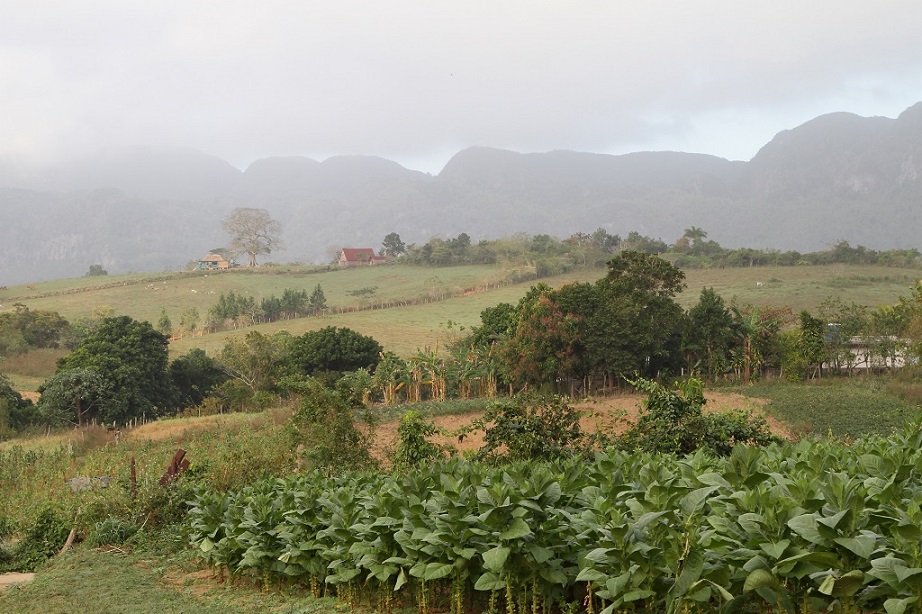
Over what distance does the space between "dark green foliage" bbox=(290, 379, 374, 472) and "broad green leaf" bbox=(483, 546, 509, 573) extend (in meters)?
7.93

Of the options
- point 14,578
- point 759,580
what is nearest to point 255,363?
point 14,578

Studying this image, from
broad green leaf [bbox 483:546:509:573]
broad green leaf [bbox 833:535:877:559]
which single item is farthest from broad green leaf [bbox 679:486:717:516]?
broad green leaf [bbox 483:546:509:573]

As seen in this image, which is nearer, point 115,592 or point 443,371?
point 115,592

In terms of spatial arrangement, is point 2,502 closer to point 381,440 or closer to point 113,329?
point 381,440

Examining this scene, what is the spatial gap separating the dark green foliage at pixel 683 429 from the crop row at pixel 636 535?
468cm

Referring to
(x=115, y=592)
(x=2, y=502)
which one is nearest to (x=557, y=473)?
(x=115, y=592)

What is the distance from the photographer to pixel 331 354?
35.9m

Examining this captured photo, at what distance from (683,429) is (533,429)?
2080mm

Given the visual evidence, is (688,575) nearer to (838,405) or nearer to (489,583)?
(489,583)

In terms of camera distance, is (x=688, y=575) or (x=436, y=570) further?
(x=436, y=570)

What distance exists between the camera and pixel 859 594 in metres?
3.52

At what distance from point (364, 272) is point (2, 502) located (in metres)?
64.4

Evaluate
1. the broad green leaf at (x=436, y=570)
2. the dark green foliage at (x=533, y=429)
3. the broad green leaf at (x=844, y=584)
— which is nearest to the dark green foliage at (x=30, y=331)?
the dark green foliage at (x=533, y=429)

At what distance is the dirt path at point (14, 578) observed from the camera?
9262 mm
